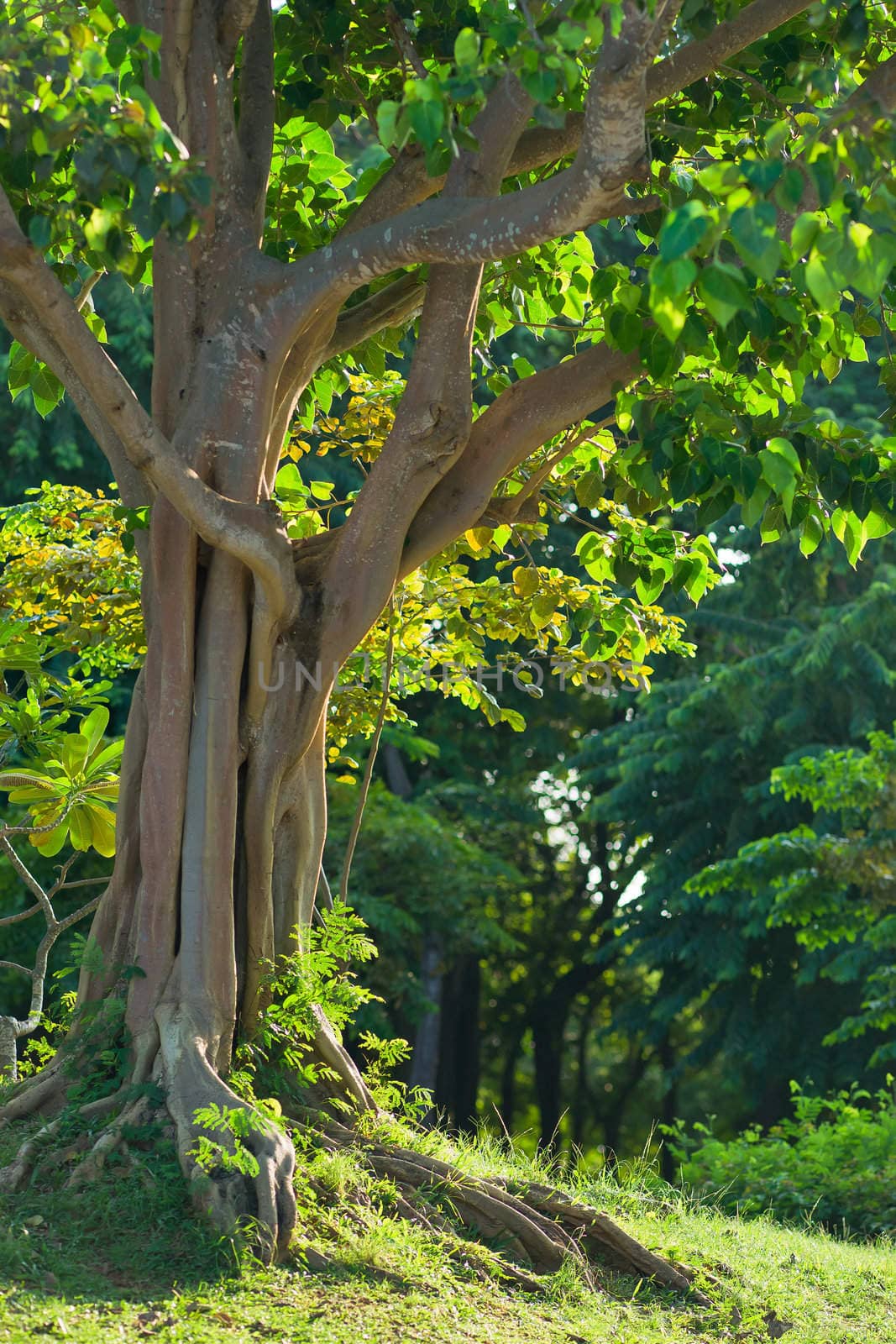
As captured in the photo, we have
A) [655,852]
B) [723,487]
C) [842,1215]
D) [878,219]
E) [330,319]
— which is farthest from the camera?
[655,852]

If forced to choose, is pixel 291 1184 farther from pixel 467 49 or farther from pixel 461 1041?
pixel 461 1041

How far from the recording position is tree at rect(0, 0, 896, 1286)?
4188 millimetres

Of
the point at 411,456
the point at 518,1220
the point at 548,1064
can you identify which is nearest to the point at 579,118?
the point at 411,456

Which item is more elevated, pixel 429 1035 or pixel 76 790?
pixel 429 1035

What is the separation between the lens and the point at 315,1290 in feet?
13.7

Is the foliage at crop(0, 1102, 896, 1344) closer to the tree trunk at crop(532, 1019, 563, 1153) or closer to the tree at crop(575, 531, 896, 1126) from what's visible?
the tree at crop(575, 531, 896, 1126)

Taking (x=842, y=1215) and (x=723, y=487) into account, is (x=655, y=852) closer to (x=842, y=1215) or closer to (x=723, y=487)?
(x=842, y=1215)

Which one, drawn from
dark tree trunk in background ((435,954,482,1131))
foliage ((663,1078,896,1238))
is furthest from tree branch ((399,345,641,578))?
dark tree trunk in background ((435,954,482,1131))

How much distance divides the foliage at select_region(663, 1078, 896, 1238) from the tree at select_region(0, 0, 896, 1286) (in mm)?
5190

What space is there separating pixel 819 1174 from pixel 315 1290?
7.15m

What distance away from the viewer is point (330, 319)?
5.61 m

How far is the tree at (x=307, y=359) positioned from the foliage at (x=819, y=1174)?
519cm

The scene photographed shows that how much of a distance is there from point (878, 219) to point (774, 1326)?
3748 millimetres

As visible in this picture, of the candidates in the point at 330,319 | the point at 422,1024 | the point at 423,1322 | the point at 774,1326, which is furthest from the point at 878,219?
the point at 422,1024
